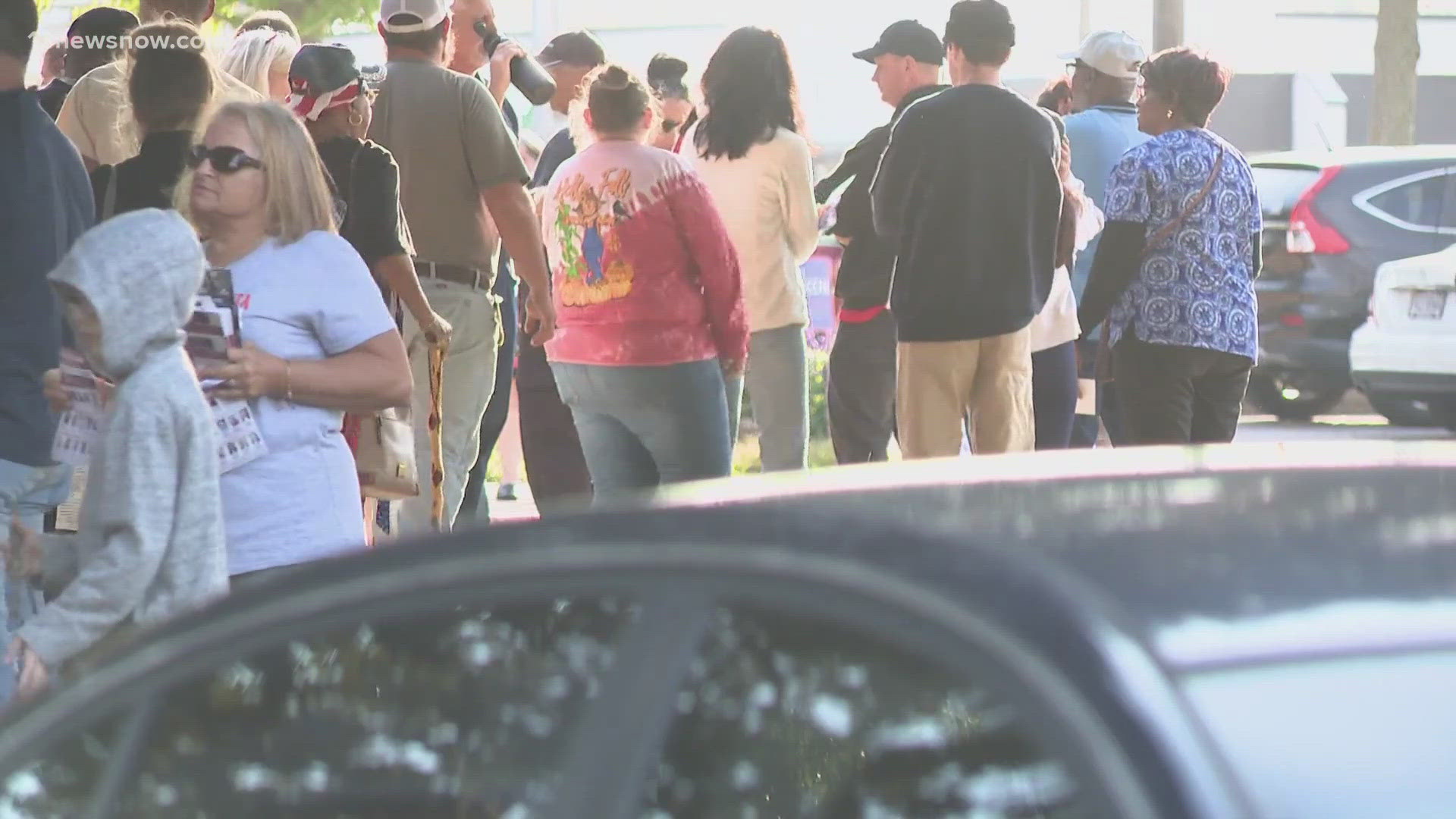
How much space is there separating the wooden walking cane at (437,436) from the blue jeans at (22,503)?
129 centimetres

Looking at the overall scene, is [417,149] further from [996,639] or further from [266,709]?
[996,639]

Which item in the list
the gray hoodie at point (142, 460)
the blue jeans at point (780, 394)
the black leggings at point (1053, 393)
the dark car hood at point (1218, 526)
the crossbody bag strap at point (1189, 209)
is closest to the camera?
the dark car hood at point (1218, 526)

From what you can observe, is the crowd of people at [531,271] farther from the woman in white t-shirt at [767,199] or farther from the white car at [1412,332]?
the white car at [1412,332]

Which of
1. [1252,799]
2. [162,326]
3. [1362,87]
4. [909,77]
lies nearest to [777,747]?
[1252,799]

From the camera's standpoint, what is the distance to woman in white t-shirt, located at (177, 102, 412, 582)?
162 inches

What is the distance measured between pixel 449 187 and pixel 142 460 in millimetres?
3144

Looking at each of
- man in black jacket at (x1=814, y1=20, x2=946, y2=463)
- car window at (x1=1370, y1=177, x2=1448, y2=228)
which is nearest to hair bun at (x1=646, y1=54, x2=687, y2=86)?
man in black jacket at (x1=814, y1=20, x2=946, y2=463)

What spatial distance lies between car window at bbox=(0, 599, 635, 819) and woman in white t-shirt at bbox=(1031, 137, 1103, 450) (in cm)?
544

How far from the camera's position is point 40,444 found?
5.00 meters

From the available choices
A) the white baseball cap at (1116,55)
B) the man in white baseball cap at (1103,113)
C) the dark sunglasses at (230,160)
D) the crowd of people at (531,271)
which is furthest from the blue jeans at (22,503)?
the white baseball cap at (1116,55)

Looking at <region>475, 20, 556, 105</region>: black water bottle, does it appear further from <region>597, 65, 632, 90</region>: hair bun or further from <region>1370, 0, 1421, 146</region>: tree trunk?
<region>1370, 0, 1421, 146</region>: tree trunk

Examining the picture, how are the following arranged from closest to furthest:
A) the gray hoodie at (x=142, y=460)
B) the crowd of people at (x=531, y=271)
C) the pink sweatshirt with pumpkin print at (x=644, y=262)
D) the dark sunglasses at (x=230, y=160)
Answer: the gray hoodie at (x=142, y=460) < the crowd of people at (x=531, y=271) < the dark sunglasses at (x=230, y=160) < the pink sweatshirt with pumpkin print at (x=644, y=262)

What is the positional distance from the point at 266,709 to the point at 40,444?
9.66 ft

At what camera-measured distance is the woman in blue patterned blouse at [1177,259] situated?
6.67 meters
